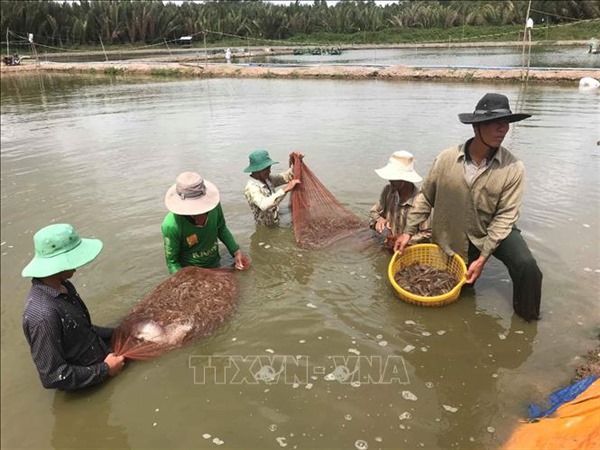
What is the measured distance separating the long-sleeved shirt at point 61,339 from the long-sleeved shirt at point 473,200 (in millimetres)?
3025

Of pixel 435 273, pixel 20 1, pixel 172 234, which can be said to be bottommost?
pixel 435 273

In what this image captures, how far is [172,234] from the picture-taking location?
13.5 ft

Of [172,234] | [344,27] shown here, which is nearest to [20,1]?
[344,27]

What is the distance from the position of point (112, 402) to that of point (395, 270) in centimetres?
274

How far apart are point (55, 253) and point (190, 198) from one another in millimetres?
1371

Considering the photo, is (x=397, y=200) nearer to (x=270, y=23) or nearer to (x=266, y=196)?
(x=266, y=196)

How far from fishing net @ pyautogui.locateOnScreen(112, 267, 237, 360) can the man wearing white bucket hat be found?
1914 millimetres

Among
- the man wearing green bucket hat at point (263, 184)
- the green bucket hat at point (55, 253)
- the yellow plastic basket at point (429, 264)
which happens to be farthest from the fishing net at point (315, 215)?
the green bucket hat at point (55, 253)

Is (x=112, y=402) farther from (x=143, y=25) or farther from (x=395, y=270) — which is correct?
(x=143, y=25)

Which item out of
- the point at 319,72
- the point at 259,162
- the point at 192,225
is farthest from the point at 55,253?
the point at 319,72

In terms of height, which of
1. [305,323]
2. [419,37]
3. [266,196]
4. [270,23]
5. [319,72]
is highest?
[270,23]

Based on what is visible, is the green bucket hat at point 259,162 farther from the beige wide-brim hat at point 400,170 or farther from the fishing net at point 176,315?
the fishing net at point 176,315

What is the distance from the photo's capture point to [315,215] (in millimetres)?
5766

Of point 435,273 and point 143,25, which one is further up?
point 143,25
